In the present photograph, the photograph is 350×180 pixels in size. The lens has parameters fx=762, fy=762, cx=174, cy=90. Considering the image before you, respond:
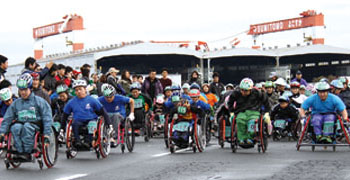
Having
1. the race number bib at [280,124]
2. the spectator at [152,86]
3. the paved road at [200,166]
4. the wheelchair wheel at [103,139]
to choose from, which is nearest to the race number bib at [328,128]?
the paved road at [200,166]

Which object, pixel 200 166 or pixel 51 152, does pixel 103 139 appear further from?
pixel 200 166

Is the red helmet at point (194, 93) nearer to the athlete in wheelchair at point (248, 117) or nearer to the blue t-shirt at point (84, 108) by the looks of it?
the athlete in wheelchair at point (248, 117)

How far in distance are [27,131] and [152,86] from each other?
1114 cm

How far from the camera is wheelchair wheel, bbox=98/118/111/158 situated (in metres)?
13.1

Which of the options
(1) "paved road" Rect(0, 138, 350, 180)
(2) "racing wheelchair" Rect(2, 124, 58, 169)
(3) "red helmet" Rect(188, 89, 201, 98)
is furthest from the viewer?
(3) "red helmet" Rect(188, 89, 201, 98)

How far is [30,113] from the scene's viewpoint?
37.1ft

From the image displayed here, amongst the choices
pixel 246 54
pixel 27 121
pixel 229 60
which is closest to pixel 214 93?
pixel 27 121

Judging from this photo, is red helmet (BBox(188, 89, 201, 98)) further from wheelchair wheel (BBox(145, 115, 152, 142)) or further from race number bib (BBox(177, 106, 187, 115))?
wheelchair wheel (BBox(145, 115, 152, 142))

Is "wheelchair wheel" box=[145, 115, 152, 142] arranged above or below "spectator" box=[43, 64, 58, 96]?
below

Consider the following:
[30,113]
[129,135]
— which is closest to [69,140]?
[30,113]

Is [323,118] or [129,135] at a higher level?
[323,118]

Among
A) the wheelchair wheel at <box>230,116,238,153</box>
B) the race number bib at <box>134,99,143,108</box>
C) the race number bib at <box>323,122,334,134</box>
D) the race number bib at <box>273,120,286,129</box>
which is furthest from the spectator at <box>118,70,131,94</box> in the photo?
the race number bib at <box>323,122,334,134</box>

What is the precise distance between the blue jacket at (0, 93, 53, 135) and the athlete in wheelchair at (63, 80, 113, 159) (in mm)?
1712

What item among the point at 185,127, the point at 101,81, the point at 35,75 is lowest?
the point at 185,127
